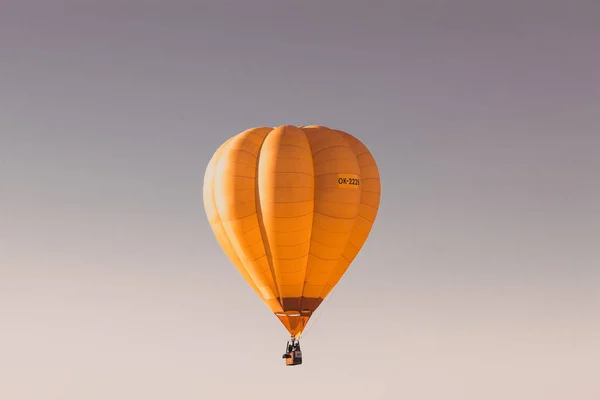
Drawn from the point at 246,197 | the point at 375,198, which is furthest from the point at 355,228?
the point at 246,197

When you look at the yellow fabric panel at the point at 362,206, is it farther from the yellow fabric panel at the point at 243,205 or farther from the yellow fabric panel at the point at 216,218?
the yellow fabric panel at the point at 216,218

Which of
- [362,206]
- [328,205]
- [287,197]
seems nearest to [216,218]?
[287,197]

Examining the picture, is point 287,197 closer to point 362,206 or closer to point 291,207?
point 291,207

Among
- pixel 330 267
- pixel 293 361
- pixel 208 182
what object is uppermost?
pixel 208 182

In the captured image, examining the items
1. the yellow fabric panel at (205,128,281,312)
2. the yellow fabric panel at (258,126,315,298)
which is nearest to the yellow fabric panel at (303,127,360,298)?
the yellow fabric panel at (258,126,315,298)

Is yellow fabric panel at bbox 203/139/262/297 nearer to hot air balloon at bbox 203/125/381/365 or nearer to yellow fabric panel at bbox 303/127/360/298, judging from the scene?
hot air balloon at bbox 203/125/381/365

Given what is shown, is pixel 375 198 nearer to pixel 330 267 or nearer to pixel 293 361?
pixel 330 267
